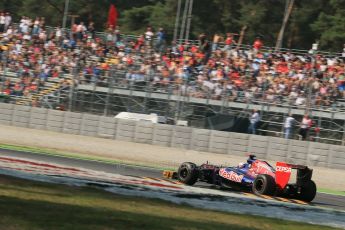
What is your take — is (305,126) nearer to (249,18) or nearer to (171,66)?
(171,66)

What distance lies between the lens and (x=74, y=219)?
752cm

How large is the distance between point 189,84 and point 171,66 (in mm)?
2945

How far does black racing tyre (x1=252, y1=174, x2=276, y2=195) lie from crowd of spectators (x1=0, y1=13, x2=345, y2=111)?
8.83 m

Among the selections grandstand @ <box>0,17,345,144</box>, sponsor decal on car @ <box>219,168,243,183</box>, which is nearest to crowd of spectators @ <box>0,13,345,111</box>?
grandstand @ <box>0,17,345,144</box>

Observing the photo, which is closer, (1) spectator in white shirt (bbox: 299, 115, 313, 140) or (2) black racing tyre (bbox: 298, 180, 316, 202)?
(2) black racing tyre (bbox: 298, 180, 316, 202)

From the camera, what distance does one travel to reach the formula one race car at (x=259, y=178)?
43.1ft

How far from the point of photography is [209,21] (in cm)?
4822

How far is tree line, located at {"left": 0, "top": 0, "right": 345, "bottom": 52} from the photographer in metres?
43.6

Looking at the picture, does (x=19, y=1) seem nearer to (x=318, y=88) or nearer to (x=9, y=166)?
(x=318, y=88)

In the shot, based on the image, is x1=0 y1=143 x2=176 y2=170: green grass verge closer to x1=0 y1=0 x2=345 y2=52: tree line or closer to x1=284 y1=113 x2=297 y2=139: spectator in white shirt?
x1=284 y1=113 x2=297 y2=139: spectator in white shirt

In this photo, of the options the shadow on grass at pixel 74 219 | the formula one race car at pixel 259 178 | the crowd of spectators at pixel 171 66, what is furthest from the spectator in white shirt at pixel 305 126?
the shadow on grass at pixel 74 219

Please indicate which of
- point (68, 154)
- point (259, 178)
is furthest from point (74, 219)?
point (68, 154)

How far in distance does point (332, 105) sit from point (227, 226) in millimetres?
13834

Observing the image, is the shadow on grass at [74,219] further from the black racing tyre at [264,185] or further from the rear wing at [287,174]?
the rear wing at [287,174]
